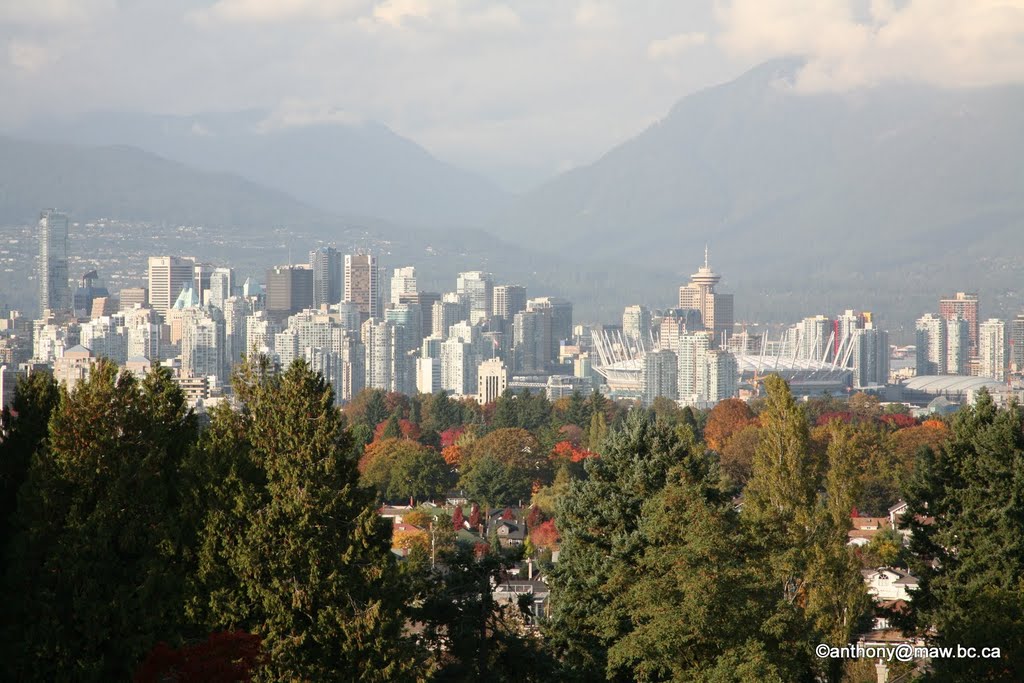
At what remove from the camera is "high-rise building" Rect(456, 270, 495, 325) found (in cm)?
15590

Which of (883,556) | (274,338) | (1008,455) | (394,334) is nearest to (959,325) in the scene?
(394,334)

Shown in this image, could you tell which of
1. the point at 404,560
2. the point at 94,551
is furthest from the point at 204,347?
the point at 94,551

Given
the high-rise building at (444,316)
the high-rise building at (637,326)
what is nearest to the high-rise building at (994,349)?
the high-rise building at (637,326)

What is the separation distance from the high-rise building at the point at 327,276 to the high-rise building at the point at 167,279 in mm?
12411

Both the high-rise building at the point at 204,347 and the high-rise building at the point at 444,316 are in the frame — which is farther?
the high-rise building at the point at 444,316

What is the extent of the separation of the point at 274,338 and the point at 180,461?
11484 centimetres

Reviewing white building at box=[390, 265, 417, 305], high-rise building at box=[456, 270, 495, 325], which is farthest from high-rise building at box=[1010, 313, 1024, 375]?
white building at box=[390, 265, 417, 305]

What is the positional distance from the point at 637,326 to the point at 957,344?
1241 inches

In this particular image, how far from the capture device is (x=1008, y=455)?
16016 mm

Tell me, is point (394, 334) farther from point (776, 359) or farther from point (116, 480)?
point (116, 480)

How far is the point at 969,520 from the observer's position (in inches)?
624

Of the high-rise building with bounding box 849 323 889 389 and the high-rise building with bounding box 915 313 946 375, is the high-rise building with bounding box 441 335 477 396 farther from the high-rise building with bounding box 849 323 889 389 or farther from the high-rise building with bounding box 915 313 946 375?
the high-rise building with bounding box 915 313 946 375

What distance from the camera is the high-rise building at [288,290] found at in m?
148

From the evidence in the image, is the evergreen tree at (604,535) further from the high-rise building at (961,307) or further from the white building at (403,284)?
the white building at (403,284)
